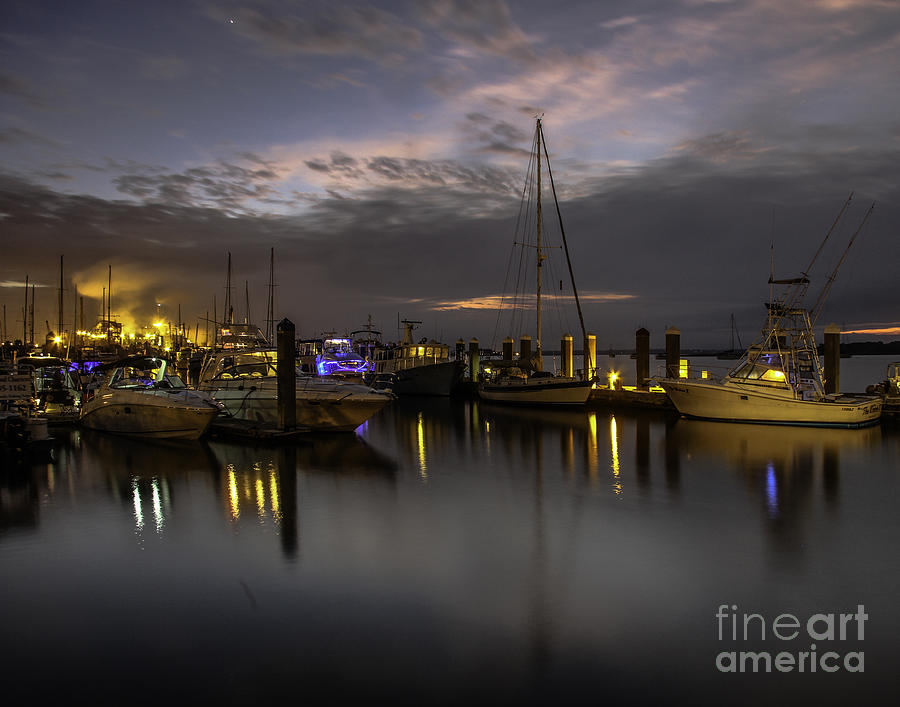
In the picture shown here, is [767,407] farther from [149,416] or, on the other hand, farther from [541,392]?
[149,416]

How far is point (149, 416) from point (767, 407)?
20.5 meters

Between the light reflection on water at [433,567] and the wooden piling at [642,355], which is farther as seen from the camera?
the wooden piling at [642,355]

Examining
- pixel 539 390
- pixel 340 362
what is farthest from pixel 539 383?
pixel 340 362

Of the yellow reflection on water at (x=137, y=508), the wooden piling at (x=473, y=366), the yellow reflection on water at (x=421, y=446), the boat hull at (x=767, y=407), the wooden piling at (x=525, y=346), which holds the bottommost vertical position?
the yellow reflection on water at (x=421, y=446)

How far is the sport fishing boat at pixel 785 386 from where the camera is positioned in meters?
20.8

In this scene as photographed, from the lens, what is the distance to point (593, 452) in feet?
57.6

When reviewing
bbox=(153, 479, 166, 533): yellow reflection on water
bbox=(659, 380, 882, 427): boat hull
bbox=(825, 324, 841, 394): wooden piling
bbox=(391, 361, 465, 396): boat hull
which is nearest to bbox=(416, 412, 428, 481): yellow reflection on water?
bbox=(153, 479, 166, 533): yellow reflection on water

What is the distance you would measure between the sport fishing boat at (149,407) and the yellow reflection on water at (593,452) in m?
10.6

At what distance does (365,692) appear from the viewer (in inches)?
197

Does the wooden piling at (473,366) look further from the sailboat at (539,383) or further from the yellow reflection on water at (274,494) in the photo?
the yellow reflection on water at (274,494)

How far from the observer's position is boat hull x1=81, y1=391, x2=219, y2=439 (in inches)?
696

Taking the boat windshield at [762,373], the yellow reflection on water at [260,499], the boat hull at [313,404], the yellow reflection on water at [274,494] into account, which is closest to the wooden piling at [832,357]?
the boat windshield at [762,373]

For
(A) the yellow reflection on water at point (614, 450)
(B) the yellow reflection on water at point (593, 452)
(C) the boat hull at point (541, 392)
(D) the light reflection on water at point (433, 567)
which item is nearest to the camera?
(D) the light reflection on water at point (433, 567)

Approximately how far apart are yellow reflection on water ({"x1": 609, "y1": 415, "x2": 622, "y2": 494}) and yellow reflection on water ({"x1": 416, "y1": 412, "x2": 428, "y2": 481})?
435cm
